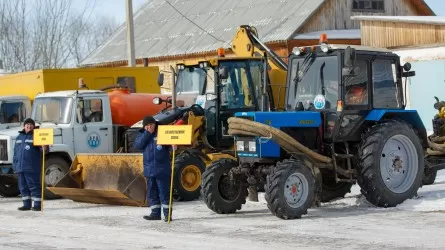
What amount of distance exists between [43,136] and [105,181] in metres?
1.40

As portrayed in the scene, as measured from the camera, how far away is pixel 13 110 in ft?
73.0

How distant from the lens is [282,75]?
19.3 metres

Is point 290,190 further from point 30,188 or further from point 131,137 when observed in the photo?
point 131,137

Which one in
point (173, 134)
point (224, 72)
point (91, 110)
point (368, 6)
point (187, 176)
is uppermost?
point (368, 6)

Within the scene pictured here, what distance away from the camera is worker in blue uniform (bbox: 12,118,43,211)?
17828 millimetres

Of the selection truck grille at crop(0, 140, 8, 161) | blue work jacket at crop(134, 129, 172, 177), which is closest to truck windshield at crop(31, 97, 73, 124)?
truck grille at crop(0, 140, 8, 161)

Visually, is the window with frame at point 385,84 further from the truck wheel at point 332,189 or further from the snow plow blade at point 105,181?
the snow plow blade at point 105,181

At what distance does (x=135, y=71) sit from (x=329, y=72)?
975 cm

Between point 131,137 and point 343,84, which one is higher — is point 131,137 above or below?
below

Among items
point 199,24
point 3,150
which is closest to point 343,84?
point 3,150

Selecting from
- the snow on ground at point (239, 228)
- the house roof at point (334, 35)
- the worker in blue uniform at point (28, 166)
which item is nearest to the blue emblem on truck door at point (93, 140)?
the worker in blue uniform at point (28, 166)

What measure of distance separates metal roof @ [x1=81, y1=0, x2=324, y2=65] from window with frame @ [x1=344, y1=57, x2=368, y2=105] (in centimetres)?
2091

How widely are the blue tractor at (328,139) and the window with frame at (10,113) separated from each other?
7952 millimetres

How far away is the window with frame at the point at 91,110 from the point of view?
20.5m
